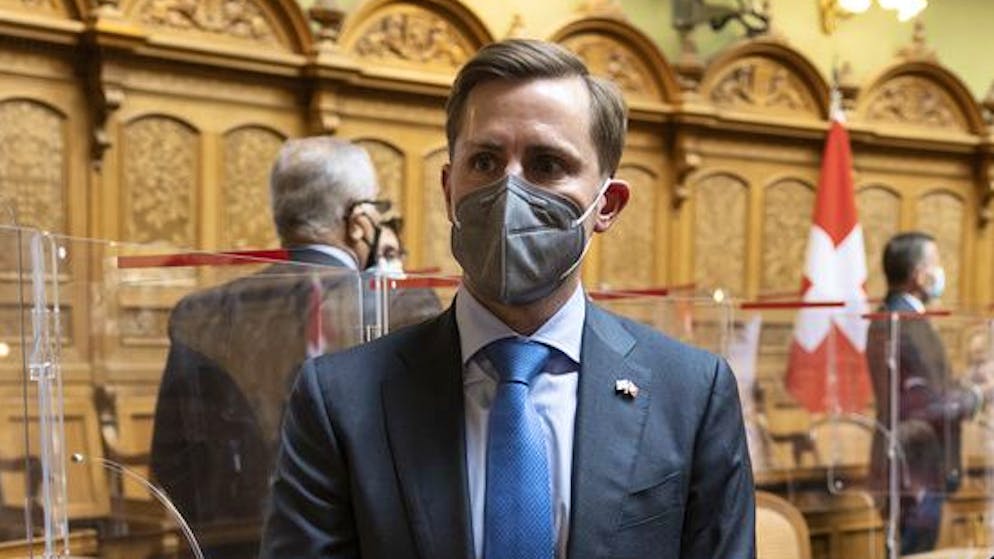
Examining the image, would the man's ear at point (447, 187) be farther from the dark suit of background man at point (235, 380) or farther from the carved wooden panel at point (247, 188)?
the carved wooden panel at point (247, 188)

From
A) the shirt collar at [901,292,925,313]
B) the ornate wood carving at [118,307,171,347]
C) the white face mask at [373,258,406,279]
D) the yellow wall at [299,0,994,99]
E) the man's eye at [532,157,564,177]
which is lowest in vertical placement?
the shirt collar at [901,292,925,313]

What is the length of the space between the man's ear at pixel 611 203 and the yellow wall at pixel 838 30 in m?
4.58

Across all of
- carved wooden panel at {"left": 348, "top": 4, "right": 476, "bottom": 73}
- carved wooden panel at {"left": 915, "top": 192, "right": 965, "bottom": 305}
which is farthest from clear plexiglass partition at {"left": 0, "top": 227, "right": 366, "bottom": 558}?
carved wooden panel at {"left": 915, "top": 192, "right": 965, "bottom": 305}

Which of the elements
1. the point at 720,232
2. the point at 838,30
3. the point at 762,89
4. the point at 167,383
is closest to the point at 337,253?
the point at 167,383

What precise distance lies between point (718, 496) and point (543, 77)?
1.73 ft

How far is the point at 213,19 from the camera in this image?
215 inches

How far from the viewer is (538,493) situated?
4.63ft

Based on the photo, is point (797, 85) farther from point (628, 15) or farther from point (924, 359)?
point (924, 359)

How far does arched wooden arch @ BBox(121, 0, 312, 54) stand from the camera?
17.2ft

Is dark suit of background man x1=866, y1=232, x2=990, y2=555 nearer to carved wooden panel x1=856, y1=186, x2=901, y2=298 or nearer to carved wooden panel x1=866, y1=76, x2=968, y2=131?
carved wooden panel x1=856, y1=186, x2=901, y2=298

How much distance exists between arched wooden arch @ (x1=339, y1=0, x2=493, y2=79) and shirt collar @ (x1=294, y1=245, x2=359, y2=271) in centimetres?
305

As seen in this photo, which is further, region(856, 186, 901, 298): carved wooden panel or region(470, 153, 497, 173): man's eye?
region(856, 186, 901, 298): carved wooden panel

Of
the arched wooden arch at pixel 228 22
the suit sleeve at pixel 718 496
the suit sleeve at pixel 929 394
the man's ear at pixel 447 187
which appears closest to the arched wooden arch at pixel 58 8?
the arched wooden arch at pixel 228 22

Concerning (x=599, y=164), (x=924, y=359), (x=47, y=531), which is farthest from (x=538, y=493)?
(x=924, y=359)
